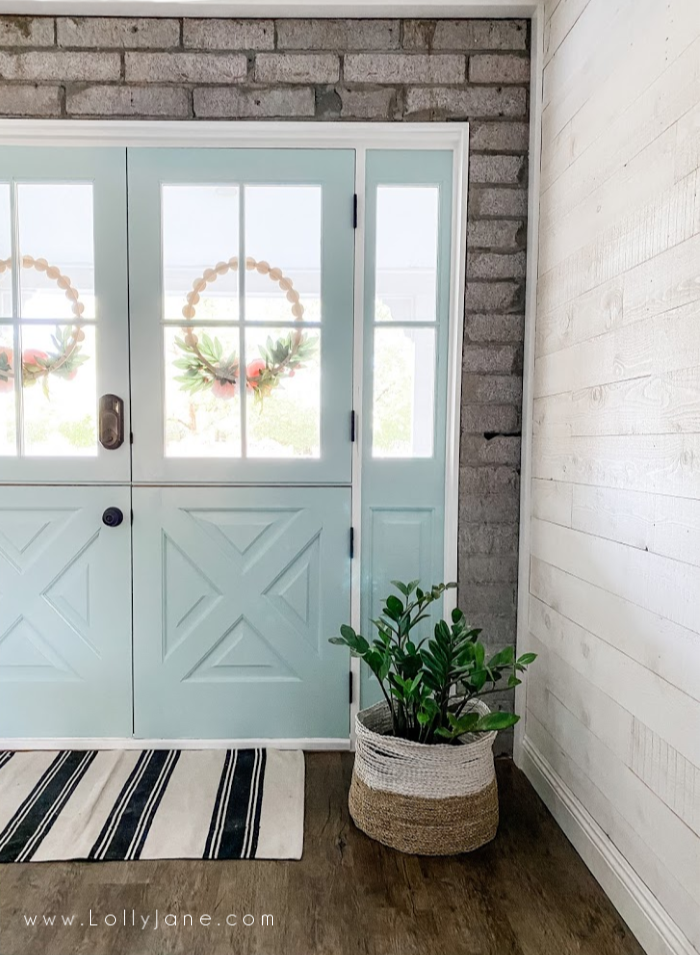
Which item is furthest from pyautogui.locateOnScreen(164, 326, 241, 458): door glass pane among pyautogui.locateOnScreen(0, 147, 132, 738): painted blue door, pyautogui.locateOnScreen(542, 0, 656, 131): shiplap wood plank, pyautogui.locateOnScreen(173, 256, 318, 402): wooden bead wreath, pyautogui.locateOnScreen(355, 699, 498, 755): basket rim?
pyautogui.locateOnScreen(542, 0, 656, 131): shiplap wood plank

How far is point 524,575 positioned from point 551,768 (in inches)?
23.3

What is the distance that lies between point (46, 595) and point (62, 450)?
1.66 ft

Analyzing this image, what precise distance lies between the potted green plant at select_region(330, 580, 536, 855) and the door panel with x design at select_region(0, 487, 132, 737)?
2.97ft

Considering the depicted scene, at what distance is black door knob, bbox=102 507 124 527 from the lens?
2160mm

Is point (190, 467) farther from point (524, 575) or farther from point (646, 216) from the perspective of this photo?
point (646, 216)

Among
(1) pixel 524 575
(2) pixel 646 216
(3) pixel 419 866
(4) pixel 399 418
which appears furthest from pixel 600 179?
(3) pixel 419 866

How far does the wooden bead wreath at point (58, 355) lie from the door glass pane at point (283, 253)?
1.92 feet

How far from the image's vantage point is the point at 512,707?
218 cm

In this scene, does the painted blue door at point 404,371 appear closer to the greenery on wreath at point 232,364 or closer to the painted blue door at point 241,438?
the painted blue door at point 241,438

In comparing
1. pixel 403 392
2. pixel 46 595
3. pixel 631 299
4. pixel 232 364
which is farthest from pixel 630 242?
pixel 46 595

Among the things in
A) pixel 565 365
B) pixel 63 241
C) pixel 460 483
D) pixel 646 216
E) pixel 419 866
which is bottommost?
pixel 419 866

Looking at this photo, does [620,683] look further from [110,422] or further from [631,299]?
[110,422]

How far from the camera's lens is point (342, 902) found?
1.50 meters

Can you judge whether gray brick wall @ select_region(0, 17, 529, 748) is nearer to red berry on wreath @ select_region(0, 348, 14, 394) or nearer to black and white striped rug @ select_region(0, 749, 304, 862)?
red berry on wreath @ select_region(0, 348, 14, 394)
